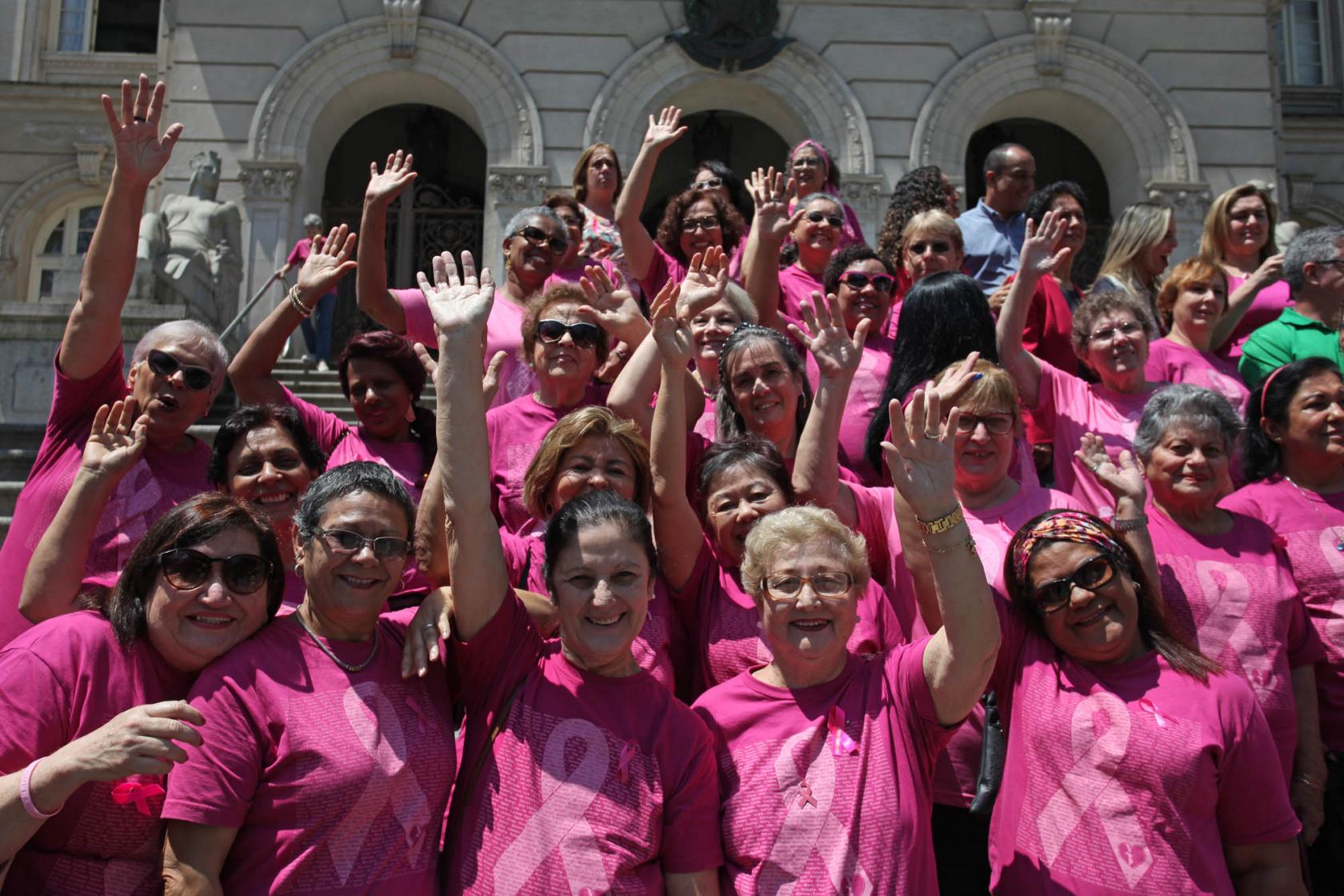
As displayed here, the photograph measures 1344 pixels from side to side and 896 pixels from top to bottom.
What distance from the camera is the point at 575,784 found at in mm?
2795

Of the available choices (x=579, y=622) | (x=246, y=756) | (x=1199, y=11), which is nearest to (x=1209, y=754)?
(x=579, y=622)

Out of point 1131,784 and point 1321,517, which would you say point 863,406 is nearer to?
point 1321,517

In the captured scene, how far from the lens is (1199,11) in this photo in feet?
47.8

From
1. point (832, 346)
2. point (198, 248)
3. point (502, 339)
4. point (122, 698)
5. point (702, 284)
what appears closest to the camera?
point (122, 698)

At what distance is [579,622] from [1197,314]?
3940mm

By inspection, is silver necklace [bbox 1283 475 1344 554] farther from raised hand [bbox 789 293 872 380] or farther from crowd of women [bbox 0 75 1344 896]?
raised hand [bbox 789 293 872 380]

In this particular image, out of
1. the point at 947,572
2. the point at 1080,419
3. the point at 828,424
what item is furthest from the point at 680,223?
the point at 947,572

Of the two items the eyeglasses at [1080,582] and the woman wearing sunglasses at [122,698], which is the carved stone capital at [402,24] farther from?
the eyeglasses at [1080,582]

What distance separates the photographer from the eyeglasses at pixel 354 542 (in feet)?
9.74

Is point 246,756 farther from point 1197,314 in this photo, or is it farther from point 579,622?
point 1197,314

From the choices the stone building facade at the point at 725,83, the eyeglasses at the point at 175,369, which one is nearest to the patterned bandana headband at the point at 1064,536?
the eyeglasses at the point at 175,369

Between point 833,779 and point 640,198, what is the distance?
4192 mm

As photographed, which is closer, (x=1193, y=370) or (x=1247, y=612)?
(x=1247, y=612)

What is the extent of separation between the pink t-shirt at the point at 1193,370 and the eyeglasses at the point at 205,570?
4106mm
